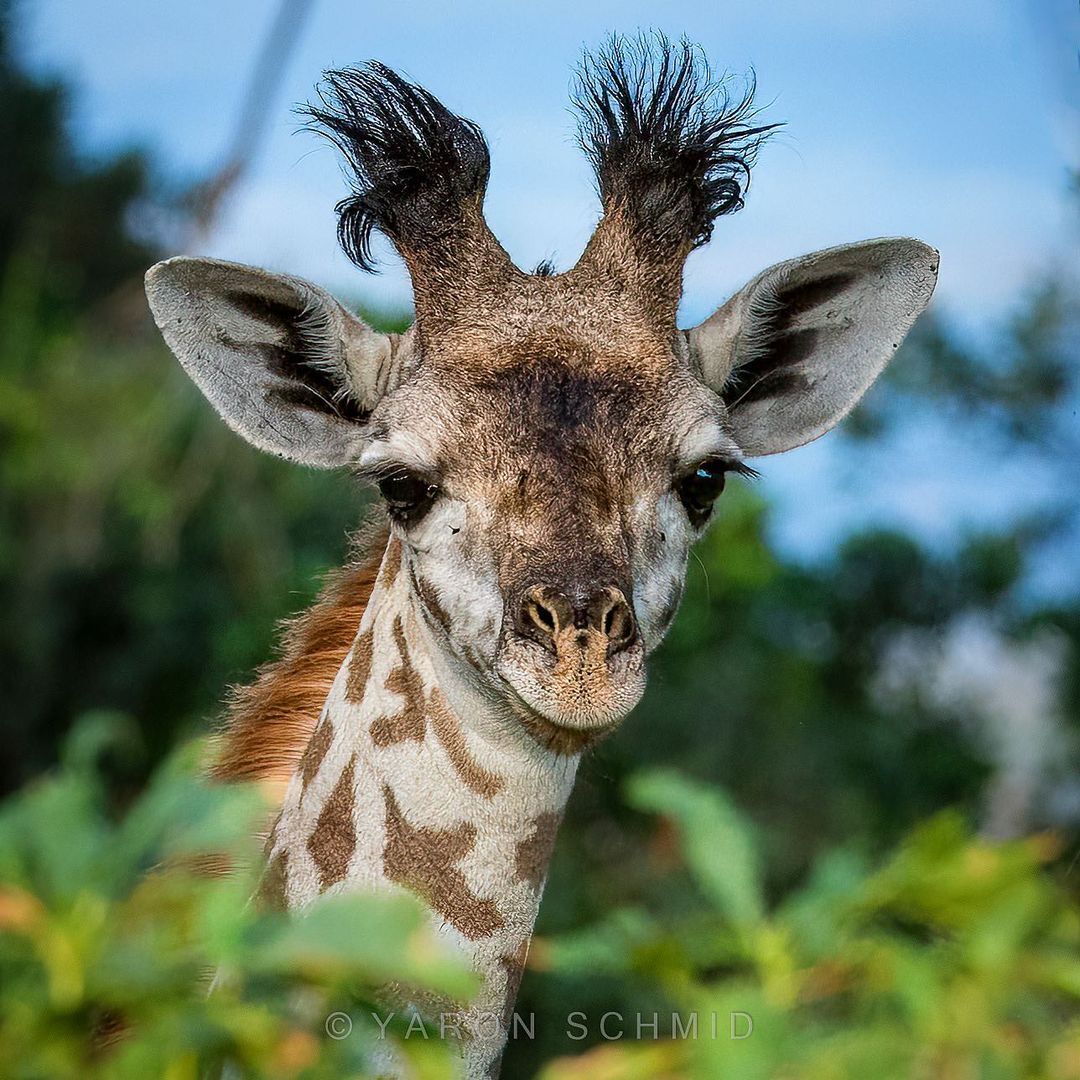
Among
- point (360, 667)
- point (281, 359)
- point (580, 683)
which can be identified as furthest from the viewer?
point (281, 359)

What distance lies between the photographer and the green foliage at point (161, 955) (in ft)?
4.85

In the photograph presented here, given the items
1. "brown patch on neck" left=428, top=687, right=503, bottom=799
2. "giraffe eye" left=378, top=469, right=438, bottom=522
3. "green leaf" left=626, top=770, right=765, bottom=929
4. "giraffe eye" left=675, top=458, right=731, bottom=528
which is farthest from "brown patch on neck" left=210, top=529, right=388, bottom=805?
"green leaf" left=626, top=770, right=765, bottom=929

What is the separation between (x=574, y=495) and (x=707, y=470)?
2.23ft

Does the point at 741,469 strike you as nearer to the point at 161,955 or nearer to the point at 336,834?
the point at 336,834

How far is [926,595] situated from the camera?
19922 mm

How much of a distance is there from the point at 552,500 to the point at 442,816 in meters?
0.93

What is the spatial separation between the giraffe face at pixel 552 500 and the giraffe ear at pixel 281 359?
222mm

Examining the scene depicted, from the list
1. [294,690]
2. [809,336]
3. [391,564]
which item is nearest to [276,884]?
[294,690]

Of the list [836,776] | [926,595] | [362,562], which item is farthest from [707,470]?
[926,595]

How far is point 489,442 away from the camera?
422cm

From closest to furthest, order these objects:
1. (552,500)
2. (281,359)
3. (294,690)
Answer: (552,500), (281,359), (294,690)

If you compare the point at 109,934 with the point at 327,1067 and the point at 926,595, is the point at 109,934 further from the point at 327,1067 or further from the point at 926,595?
the point at 926,595

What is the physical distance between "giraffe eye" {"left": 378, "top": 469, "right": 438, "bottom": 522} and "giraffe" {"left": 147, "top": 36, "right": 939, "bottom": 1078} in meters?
0.01

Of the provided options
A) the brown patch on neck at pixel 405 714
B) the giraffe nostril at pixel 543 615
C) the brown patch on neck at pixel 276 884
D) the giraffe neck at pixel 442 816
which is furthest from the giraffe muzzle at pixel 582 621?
the brown patch on neck at pixel 276 884
